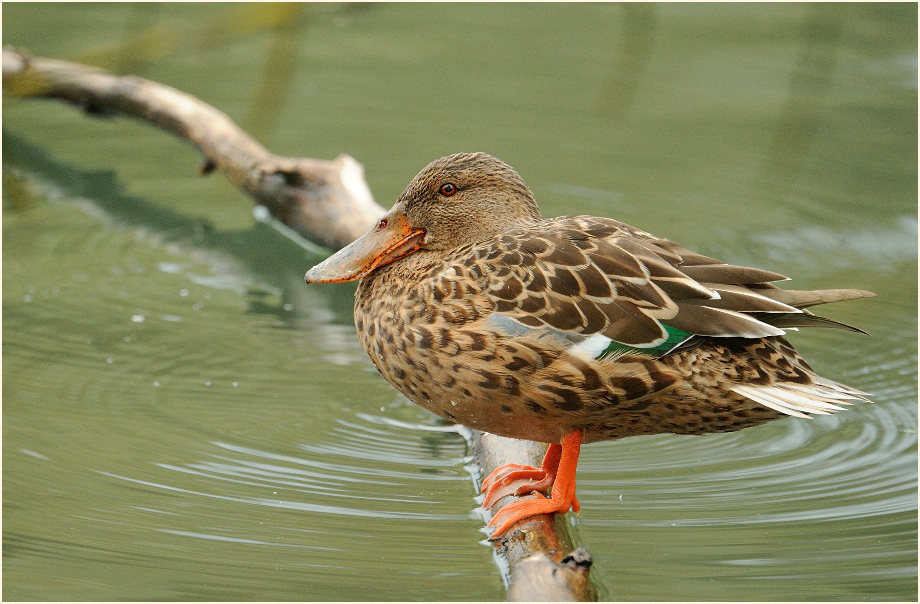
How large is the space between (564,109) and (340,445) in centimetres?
535

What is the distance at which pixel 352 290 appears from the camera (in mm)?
6875

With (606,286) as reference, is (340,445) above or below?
above

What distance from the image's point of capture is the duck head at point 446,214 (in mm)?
4324

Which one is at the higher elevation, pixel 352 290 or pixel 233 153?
pixel 233 153

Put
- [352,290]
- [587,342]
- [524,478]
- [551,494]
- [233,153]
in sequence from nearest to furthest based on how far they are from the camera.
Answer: [587,342] → [551,494] → [524,478] → [352,290] → [233,153]

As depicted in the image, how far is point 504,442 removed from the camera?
4.63 meters

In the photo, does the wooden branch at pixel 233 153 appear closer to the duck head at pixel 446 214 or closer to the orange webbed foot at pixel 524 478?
the duck head at pixel 446 214

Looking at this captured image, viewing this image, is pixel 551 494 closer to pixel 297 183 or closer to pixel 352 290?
pixel 352 290

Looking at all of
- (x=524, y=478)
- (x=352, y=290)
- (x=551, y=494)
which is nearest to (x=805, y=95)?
(x=352, y=290)

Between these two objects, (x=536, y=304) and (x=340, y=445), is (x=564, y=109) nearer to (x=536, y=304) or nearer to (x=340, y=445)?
(x=340, y=445)

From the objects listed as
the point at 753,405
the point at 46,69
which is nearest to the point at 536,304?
the point at 753,405

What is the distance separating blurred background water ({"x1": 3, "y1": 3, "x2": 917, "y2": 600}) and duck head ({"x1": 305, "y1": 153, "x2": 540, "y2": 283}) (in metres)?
0.79

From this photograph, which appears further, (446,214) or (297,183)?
(297,183)

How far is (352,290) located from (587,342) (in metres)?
3.29
